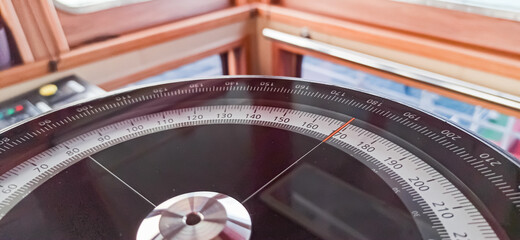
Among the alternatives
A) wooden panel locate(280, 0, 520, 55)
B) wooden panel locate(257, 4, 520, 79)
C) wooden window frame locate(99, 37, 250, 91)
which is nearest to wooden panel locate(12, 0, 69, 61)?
wooden window frame locate(99, 37, 250, 91)

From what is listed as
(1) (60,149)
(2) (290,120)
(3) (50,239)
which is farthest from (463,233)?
(1) (60,149)

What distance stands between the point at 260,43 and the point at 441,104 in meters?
1.43

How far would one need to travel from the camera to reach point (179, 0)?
1765 mm

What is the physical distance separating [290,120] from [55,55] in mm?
924

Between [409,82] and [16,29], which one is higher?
[16,29]

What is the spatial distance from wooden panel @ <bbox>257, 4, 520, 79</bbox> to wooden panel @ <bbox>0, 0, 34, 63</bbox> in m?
0.98

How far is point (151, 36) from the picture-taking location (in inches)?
63.4

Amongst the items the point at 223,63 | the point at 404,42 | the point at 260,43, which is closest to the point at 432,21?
the point at 404,42

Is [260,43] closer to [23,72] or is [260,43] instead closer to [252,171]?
[23,72]

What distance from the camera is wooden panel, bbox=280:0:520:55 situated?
4.49 feet

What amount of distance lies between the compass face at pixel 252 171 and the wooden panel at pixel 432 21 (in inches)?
28.2

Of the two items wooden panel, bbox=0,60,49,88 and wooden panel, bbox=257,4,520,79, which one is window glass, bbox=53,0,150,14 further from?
wooden panel, bbox=257,4,520,79

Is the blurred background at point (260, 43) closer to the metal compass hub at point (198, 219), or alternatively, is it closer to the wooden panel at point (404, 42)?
the wooden panel at point (404, 42)

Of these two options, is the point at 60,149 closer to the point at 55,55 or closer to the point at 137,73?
the point at 55,55
